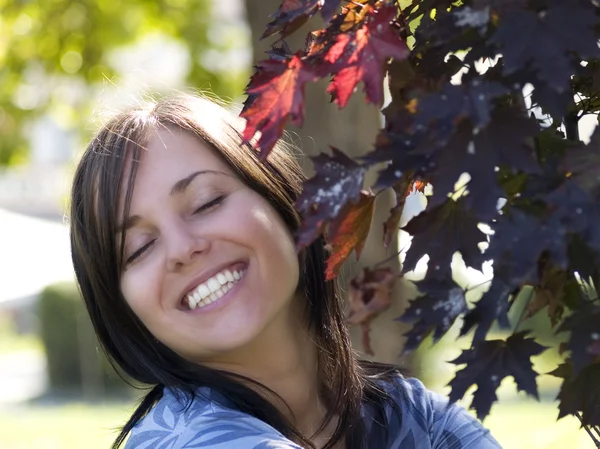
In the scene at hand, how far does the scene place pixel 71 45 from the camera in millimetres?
6660

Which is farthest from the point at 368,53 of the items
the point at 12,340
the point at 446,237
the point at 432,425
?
the point at 12,340

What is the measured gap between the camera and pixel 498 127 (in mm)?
1028

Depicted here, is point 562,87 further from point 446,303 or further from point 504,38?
point 446,303

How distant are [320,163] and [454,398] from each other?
305mm

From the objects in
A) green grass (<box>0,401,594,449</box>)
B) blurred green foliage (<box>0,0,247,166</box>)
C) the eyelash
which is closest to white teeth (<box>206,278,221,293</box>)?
the eyelash

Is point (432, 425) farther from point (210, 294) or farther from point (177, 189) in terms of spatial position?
point (177, 189)

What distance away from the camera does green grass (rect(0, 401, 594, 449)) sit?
642cm

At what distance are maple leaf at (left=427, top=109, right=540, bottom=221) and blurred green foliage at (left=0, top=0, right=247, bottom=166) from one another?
5651 mm

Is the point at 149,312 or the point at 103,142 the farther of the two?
the point at 103,142

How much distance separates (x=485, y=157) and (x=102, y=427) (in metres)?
5.50

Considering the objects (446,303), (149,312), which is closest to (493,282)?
(446,303)

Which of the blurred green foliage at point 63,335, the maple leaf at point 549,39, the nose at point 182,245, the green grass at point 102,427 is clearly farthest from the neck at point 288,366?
the blurred green foliage at point 63,335

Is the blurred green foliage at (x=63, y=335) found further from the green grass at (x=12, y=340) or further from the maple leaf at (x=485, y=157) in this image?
the maple leaf at (x=485, y=157)

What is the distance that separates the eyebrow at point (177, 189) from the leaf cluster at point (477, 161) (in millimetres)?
609
